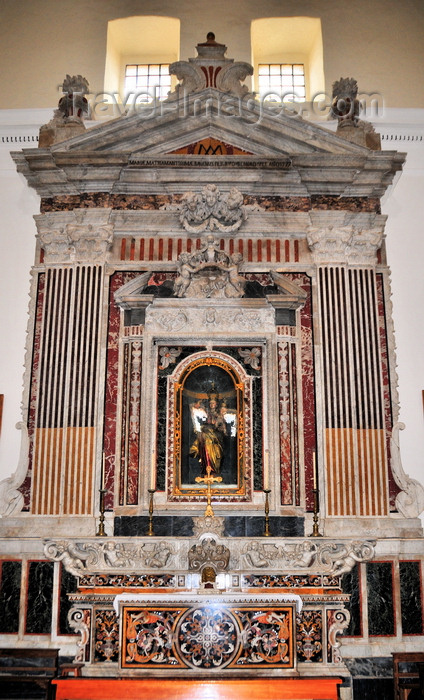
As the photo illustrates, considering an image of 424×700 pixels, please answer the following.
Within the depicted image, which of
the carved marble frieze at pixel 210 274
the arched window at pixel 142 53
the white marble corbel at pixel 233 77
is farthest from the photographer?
the arched window at pixel 142 53

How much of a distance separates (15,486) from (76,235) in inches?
120

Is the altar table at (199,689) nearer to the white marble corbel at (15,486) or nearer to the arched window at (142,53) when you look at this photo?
the white marble corbel at (15,486)

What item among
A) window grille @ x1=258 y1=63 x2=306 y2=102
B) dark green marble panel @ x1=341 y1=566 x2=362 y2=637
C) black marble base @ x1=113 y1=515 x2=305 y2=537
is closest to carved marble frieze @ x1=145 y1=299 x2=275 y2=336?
black marble base @ x1=113 y1=515 x2=305 y2=537

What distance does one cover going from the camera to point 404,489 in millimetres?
8898

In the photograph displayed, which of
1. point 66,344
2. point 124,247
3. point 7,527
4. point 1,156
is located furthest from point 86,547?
point 1,156

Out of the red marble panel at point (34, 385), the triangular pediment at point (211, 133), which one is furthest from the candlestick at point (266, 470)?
the triangular pediment at point (211, 133)

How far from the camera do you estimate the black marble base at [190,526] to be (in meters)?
8.77

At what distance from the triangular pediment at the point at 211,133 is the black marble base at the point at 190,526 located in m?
4.40

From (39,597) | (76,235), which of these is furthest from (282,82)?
(39,597)

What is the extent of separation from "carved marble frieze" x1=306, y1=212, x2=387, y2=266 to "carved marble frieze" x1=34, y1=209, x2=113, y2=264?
2498mm

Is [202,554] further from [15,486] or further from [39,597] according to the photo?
[15,486]

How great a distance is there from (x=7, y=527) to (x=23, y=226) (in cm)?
379

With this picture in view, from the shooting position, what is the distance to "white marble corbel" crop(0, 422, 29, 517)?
886cm

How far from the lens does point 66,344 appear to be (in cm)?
936
